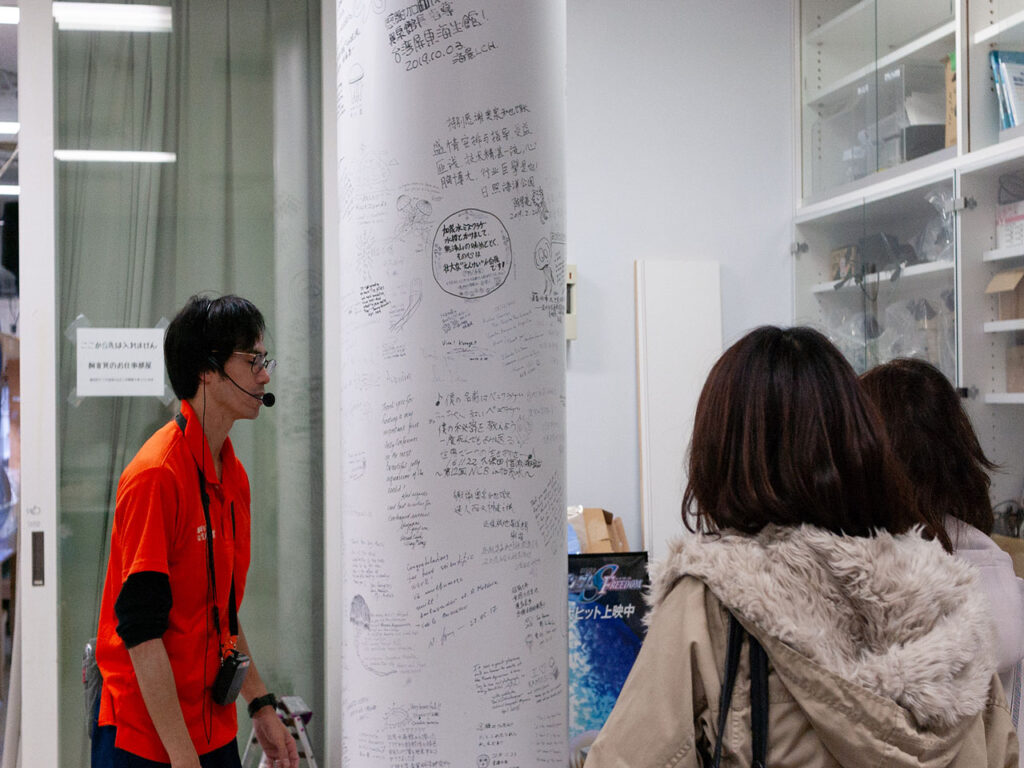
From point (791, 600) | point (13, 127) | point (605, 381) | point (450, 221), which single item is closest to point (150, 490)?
point (450, 221)

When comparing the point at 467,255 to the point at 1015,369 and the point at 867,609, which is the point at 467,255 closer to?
the point at 867,609

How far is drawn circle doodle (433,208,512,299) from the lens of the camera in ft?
5.42

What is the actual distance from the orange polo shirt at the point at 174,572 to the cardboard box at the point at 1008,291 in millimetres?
Result: 2569

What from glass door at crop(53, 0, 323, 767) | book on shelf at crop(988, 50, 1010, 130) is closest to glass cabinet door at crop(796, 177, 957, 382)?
book on shelf at crop(988, 50, 1010, 130)

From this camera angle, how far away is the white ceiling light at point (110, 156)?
9.76 ft

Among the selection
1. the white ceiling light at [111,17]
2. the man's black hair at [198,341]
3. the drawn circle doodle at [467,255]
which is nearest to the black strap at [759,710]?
the drawn circle doodle at [467,255]

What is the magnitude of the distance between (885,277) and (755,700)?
2.82 metres

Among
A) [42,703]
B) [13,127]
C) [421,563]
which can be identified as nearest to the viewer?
[421,563]

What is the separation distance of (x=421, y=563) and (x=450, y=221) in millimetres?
605

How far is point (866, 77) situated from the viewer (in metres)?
3.71

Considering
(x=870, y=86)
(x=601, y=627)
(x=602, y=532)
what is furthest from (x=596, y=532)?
(x=870, y=86)

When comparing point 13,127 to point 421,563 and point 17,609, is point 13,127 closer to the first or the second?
point 17,609

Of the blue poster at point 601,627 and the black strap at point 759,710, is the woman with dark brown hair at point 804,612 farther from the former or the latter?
the blue poster at point 601,627

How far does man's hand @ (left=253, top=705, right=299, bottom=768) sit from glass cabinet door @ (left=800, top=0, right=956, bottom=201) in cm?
287
